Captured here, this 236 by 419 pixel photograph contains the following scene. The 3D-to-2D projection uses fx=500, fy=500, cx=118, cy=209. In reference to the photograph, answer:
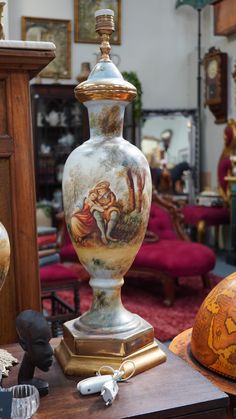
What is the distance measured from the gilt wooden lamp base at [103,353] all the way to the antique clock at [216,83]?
5.64 metres

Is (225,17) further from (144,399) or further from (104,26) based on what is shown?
(144,399)

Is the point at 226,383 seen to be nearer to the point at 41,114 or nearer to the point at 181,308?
the point at 181,308

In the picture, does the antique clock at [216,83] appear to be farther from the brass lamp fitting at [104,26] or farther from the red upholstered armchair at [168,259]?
the brass lamp fitting at [104,26]

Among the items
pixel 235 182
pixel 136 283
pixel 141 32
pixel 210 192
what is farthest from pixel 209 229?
pixel 141 32

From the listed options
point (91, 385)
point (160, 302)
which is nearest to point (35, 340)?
point (91, 385)

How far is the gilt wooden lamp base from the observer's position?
3.59ft

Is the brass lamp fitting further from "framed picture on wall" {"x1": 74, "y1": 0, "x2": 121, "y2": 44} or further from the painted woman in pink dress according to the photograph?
"framed picture on wall" {"x1": 74, "y1": 0, "x2": 121, "y2": 44}

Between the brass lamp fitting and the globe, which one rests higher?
the brass lamp fitting

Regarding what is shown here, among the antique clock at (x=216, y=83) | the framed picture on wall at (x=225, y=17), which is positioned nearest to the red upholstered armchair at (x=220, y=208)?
the antique clock at (x=216, y=83)

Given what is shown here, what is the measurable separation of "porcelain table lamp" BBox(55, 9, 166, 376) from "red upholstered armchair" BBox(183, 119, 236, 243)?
4.76 meters

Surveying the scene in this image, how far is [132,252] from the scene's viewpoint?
115cm

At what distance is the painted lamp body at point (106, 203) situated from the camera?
1076 millimetres

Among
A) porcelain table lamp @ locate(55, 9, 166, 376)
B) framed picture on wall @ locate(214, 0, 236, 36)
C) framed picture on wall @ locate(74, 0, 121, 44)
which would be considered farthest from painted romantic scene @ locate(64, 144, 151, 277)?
framed picture on wall @ locate(74, 0, 121, 44)

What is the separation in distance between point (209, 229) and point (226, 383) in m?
5.68
